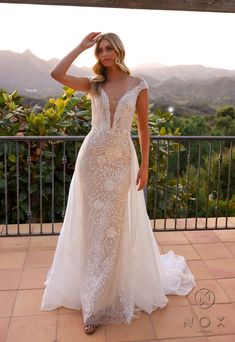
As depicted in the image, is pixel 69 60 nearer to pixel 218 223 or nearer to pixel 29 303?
pixel 29 303

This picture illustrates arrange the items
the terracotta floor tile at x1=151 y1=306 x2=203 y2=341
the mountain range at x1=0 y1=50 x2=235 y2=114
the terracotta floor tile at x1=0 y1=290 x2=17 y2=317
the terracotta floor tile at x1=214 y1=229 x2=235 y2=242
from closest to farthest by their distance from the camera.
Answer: the terracotta floor tile at x1=151 y1=306 x2=203 y2=341, the terracotta floor tile at x1=0 y1=290 x2=17 y2=317, the terracotta floor tile at x1=214 y1=229 x2=235 y2=242, the mountain range at x1=0 y1=50 x2=235 y2=114

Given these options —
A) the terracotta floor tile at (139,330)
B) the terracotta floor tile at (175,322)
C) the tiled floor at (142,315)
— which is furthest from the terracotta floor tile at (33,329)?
the terracotta floor tile at (175,322)

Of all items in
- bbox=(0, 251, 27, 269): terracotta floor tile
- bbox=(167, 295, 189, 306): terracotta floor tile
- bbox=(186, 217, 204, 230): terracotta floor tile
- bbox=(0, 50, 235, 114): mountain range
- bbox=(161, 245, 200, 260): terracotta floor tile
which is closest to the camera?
bbox=(167, 295, 189, 306): terracotta floor tile

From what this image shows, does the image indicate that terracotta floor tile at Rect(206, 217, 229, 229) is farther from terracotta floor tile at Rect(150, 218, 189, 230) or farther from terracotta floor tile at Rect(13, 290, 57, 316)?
terracotta floor tile at Rect(13, 290, 57, 316)

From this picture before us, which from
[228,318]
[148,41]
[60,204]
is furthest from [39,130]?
[148,41]

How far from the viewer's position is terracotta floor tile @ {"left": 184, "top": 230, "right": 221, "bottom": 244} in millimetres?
3846

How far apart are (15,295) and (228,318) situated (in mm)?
1445

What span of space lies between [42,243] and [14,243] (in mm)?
261

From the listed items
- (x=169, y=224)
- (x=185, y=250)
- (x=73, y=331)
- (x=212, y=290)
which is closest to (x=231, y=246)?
(x=185, y=250)

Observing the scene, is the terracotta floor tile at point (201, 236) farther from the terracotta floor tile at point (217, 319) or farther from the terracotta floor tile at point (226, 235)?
the terracotta floor tile at point (217, 319)

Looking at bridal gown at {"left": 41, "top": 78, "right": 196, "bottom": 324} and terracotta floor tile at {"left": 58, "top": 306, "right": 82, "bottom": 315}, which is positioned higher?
bridal gown at {"left": 41, "top": 78, "right": 196, "bottom": 324}

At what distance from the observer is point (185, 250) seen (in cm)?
360

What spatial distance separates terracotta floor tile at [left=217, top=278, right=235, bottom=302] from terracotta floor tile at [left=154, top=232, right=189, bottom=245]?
79cm

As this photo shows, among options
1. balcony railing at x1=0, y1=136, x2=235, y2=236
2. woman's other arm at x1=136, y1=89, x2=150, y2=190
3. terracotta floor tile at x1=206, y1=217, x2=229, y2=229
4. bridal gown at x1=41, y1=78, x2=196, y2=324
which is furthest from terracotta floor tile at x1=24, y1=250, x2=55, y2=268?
terracotta floor tile at x1=206, y1=217, x2=229, y2=229
